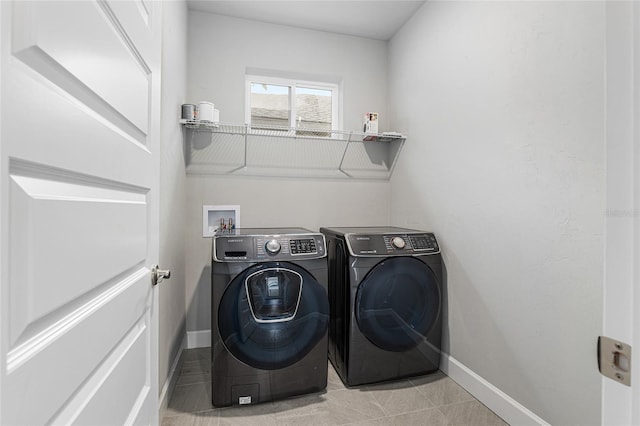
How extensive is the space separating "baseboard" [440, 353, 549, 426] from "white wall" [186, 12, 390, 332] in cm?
125

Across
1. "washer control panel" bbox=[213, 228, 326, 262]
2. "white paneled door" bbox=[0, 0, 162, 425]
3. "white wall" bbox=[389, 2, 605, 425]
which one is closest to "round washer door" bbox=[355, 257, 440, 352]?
"white wall" bbox=[389, 2, 605, 425]

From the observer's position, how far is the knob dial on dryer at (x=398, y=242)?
1913 mm

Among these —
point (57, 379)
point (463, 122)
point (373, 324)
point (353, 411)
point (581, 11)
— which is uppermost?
point (581, 11)

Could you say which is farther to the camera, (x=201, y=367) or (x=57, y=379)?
(x=201, y=367)

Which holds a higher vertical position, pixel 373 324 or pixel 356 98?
pixel 356 98

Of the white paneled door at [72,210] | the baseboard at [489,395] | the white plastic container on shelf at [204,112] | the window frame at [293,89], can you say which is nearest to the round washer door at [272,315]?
the white paneled door at [72,210]

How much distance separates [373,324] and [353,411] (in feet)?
1.51

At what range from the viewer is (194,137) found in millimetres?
2350

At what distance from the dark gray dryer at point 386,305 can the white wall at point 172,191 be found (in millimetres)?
1000

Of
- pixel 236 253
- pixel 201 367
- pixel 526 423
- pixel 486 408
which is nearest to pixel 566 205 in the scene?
pixel 526 423

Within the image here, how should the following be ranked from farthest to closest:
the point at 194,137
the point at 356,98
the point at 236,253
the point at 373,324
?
the point at 356,98
the point at 194,137
the point at 373,324
the point at 236,253

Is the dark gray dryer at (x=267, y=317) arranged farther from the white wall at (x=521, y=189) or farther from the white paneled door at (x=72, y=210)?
the white wall at (x=521, y=189)

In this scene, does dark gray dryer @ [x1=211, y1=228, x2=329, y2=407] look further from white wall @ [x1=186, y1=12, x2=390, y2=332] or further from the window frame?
the window frame

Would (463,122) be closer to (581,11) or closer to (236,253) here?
(581,11)
